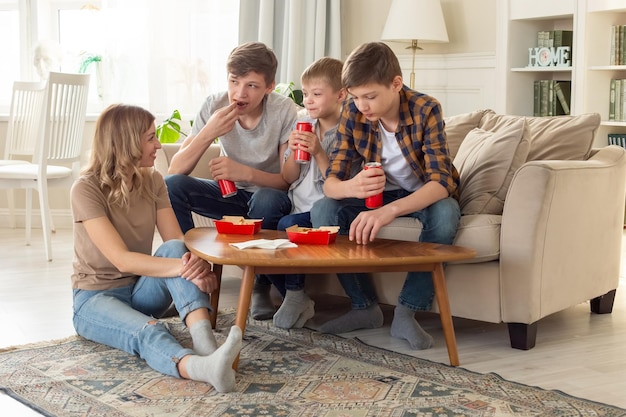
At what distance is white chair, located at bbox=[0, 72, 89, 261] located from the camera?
430cm

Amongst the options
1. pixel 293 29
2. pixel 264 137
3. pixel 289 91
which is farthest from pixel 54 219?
pixel 264 137

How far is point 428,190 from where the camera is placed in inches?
103

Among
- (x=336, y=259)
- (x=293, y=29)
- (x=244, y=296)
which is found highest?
(x=293, y=29)

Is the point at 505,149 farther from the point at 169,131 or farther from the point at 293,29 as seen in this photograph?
the point at 293,29

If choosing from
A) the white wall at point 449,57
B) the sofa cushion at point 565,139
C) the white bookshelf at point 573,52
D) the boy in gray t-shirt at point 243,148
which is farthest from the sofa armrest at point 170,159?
the white bookshelf at point 573,52

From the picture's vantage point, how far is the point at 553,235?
265 centimetres

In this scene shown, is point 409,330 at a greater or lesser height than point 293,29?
lesser

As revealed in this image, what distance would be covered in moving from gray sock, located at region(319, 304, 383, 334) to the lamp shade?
8.21ft

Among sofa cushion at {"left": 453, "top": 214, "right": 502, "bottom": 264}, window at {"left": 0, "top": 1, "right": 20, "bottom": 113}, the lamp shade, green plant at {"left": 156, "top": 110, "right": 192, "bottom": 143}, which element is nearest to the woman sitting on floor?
sofa cushion at {"left": 453, "top": 214, "right": 502, "bottom": 264}

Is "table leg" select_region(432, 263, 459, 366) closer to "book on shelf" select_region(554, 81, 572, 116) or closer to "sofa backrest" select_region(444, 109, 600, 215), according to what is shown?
"sofa backrest" select_region(444, 109, 600, 215)

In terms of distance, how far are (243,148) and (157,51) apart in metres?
2.42

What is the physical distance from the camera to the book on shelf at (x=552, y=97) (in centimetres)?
497

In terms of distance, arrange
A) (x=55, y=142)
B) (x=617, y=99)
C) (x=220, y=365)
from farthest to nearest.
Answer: (x=617, y=99) → (x=55, y=142) → (x=220, y=365)

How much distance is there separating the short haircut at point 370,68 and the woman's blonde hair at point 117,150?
0.60 meters
